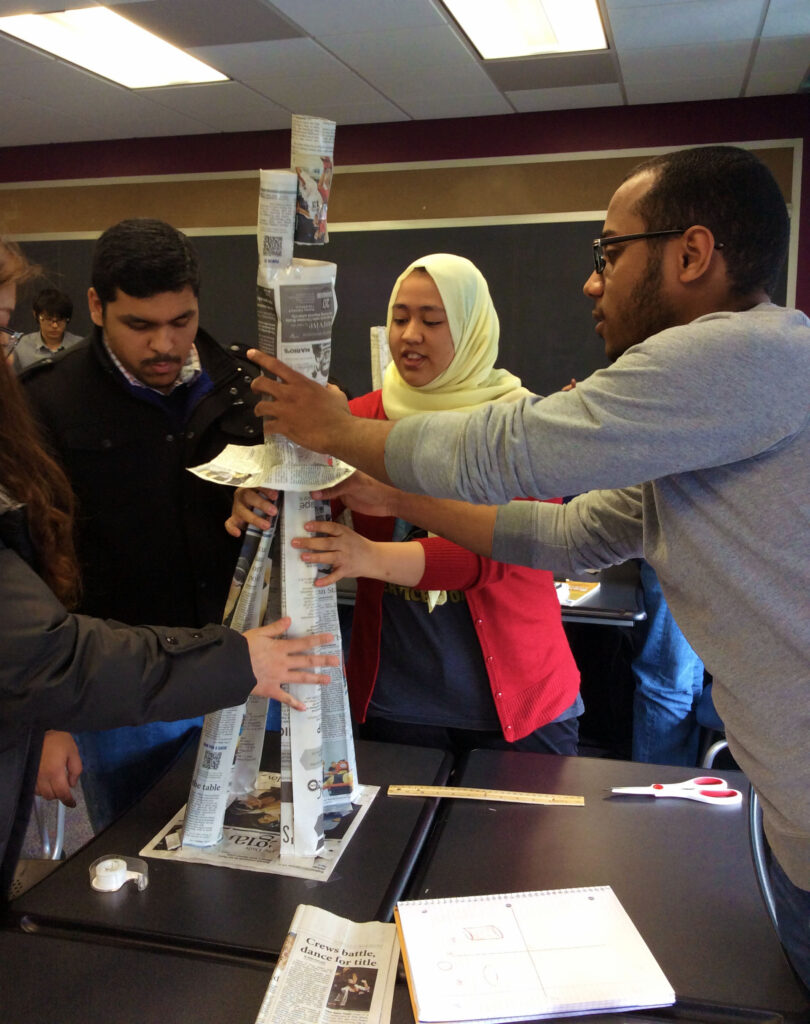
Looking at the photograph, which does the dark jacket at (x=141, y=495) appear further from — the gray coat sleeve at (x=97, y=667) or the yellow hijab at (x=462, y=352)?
the gray coat sleeve at (x=97, y=667)

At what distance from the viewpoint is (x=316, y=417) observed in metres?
1.14

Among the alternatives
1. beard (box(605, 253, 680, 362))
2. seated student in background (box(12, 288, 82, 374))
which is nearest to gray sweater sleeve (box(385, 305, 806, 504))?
beard (box(605, 253, 680, 362))

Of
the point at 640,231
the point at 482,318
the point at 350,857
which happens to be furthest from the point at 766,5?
the point at 350,857

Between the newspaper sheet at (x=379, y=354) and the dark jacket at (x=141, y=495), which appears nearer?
the dark jacket at (x=141, y=495)

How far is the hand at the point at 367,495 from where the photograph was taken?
147 cm

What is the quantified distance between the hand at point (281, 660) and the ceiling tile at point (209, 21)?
3500 millimetres

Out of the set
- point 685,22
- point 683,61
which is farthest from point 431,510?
point 683,61

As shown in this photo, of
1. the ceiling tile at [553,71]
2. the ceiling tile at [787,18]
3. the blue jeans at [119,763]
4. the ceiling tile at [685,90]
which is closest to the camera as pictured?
the blue jeans at [119,763]

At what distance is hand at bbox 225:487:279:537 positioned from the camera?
1268 mm

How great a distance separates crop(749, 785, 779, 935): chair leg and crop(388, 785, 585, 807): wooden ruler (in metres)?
0.27

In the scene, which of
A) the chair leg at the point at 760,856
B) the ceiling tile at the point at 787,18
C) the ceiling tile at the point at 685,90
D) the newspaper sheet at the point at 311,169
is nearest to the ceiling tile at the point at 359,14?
the ceiling tile at the point at 787,18

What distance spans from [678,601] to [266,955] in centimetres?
64

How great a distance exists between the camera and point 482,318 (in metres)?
1.88

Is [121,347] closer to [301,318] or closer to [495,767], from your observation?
[301,318]
